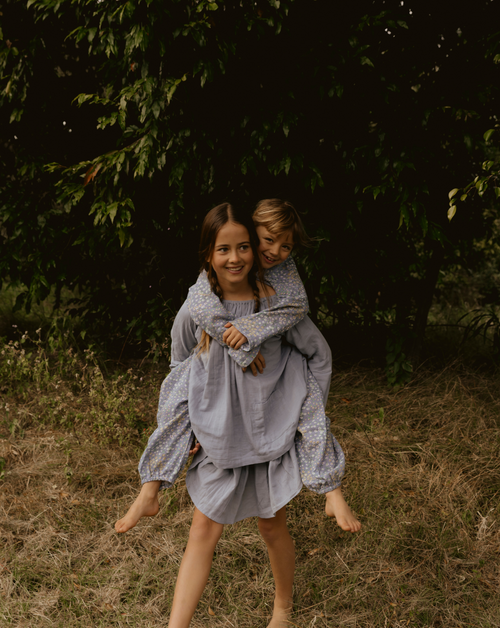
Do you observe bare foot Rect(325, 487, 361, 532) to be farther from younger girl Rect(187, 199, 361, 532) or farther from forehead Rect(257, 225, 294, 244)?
forehead Rect(257, 225, 294, 244)

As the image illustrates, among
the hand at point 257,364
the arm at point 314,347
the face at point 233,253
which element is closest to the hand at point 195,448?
the hand at point 257,364

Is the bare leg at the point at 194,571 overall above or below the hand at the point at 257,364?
below

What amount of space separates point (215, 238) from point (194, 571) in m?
1.14

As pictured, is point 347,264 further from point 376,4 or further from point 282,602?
point 282,602

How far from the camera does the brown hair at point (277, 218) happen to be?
1.77 metres

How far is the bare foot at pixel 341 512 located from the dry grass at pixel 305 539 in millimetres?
766

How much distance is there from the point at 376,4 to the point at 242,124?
1149mm

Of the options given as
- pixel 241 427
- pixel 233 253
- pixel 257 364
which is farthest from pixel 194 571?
pixel 233 253

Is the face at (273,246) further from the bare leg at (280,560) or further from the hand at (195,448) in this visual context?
the bare leg at (280,560)

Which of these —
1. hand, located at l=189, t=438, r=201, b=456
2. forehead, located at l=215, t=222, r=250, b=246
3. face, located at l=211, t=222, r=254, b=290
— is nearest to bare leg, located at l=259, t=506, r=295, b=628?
hand, located at l=189, t=438, r=201, b=456

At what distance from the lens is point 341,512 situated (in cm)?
164

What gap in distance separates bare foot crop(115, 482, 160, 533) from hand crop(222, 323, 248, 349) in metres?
0.56

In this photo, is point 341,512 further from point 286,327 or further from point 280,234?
point 280,234

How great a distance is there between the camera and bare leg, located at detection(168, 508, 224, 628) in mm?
1778
